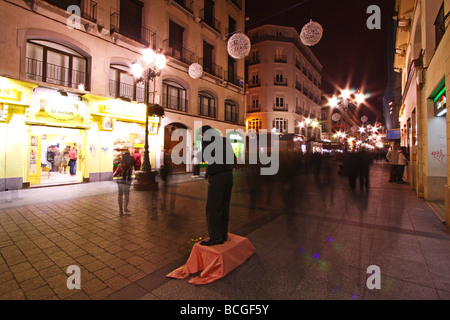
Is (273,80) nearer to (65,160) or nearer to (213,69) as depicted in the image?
(213,69)

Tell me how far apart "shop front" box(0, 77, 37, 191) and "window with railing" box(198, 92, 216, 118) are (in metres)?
12.0

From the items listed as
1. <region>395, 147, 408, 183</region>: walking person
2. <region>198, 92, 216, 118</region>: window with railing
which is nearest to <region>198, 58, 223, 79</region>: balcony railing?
<region>198, 92, 216, 118</region>: window with railing

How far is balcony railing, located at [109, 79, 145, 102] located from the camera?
13.5m

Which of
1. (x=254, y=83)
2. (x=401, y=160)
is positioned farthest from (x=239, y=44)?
(x=254, y=83)

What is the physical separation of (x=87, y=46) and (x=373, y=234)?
14.9 m

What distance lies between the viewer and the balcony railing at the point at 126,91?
532 inches

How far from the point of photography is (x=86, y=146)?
11.8 metres

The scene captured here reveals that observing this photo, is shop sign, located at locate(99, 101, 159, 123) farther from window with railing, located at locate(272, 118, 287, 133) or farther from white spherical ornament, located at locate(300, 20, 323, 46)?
window with railing, located at locate(272, 118, 287, 133)

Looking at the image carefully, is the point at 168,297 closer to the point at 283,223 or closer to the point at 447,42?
the point at 283,223

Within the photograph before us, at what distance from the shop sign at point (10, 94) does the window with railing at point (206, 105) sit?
12142 millimetres

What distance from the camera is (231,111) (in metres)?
23.4

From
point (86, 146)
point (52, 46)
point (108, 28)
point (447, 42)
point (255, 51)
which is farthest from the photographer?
point (255, 51)

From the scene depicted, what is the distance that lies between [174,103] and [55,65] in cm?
764
